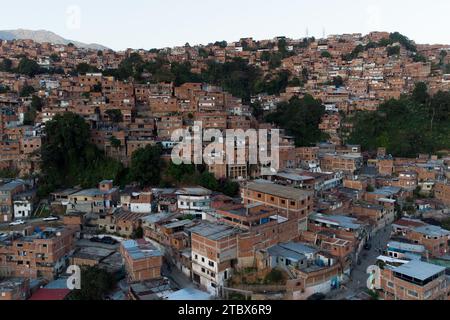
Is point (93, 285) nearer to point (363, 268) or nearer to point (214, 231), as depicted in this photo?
point (214, 231)

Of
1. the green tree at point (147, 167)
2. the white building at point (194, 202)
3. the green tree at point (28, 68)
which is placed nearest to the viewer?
the white building at point (194, 202)

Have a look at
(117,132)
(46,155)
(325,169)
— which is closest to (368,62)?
(325,169)

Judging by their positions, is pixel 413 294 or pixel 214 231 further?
pixel 214 231

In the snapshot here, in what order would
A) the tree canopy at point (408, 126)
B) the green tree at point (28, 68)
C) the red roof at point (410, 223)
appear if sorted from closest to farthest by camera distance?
the red roof at point (410, 223) < the tree canopy at point (408, 126) < the green tree at point (28, 68)

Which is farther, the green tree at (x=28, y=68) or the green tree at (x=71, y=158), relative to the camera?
the green tree at (x=28, y=68)

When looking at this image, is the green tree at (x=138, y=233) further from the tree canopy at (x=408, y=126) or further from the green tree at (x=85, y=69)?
the green tree at (x=85, y=69)

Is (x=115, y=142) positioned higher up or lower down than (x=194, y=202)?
higher up

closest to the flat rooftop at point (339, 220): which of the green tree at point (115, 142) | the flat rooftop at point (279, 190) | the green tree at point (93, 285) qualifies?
the flat rooftop at point (279, 190)

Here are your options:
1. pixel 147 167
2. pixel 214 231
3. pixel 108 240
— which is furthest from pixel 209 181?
pixel 214 231
